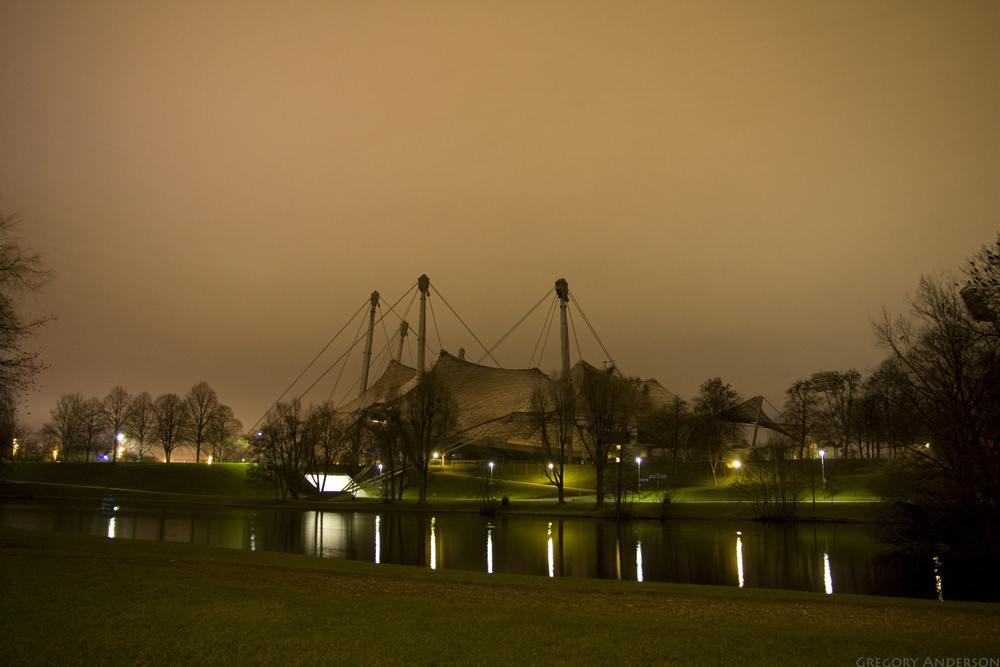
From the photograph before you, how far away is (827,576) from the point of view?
19125mm

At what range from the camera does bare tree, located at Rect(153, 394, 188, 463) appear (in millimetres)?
86188

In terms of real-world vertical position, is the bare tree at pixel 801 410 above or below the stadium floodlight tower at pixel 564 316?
below

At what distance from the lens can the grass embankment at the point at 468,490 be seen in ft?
131

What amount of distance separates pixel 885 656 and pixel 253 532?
2728 centimetres

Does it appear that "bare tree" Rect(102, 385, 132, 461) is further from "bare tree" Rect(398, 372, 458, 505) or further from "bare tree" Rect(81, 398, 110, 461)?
"bare tree" Rect(398, 372, 458, 505)

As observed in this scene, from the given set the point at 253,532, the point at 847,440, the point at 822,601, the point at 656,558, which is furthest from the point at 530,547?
the point at 847,440

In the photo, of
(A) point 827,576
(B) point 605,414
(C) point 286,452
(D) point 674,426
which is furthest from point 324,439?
(A) point 827,576

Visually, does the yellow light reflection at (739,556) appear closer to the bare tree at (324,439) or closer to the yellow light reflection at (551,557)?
the yellow light reflection at (551,557)

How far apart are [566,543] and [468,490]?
30958mm

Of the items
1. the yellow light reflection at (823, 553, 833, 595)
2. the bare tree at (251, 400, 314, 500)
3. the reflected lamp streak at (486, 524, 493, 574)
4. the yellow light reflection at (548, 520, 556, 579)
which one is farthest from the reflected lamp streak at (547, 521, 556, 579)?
the bare tree at (251, 400, 314, 500)

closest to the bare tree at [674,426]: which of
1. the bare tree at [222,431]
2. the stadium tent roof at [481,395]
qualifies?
the stadium tent roof at [481,395]

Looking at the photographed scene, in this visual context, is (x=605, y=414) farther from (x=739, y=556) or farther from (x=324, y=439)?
(x=324, y=439)

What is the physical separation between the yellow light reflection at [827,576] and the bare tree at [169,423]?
8302 centimetres

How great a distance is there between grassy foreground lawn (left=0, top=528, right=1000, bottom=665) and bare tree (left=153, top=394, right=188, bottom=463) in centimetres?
8181
